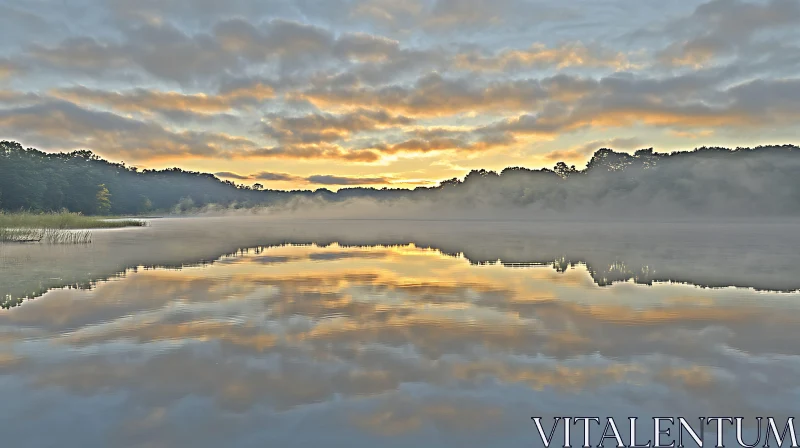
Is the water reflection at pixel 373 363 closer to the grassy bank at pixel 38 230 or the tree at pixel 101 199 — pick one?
the grassy bank at pixel 38 230

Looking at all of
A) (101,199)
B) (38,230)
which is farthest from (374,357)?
(101,199)

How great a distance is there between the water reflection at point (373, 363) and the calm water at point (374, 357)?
0.15 feet

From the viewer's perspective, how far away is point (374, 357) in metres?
11.0

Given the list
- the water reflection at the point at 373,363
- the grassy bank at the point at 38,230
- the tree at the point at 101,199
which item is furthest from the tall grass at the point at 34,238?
the tree at the point at 101,199

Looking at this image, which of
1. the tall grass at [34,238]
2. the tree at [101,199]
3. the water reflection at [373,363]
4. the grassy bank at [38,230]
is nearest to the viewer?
the water reflection at [373,363]

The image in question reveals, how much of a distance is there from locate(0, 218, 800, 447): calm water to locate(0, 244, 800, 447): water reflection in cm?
5

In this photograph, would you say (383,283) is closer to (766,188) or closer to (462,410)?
(462,410)

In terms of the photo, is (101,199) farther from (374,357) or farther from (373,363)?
(373,363)

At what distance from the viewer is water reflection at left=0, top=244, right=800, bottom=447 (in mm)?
7602

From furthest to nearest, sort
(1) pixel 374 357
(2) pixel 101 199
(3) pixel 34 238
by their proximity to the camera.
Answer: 1. (2) pixel 101 199
2. (3) pixel 34 238
3. (1) pixel 374 357

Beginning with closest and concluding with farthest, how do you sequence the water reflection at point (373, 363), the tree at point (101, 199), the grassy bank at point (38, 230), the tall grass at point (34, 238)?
1. the water reflection at point (373, 363)
2. the tall grass at point (34, 238)
3. the grassy bank at point (38, 230)
4. the tree at point (101, 199)

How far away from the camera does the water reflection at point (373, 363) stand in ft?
24.9

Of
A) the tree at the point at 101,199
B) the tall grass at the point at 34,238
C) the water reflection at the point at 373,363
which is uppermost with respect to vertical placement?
the tree at the point at 101,199

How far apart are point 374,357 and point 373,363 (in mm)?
445
